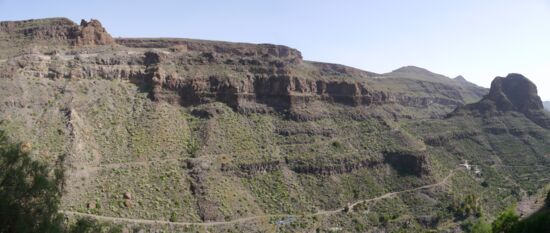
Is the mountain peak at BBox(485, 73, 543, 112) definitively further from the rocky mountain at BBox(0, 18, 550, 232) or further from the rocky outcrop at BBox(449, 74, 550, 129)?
the rocky mountain at BBox(0, 18, 550, 232)

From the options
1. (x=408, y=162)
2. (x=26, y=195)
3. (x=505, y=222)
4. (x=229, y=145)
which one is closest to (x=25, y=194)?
(x=26, y=195)

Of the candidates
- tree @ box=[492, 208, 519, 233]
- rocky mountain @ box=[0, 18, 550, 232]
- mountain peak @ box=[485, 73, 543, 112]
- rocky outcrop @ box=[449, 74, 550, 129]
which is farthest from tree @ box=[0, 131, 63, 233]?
mountain peak @ box=[485, 73, 543, 112]

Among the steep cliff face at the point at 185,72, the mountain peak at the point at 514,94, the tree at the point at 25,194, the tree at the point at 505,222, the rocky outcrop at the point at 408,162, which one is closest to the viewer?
the tree at the point at 25,194

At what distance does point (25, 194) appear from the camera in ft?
73.6

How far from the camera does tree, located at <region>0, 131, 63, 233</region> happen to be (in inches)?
836

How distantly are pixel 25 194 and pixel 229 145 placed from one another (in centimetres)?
6389

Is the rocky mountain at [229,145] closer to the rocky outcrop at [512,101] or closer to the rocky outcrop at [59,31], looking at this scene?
the rocky outcrop at [59,31]

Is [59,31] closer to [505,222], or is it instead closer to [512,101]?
[505,222]

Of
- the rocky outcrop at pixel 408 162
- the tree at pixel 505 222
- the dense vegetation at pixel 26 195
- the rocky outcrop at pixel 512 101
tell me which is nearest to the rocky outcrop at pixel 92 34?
the rocky outcrop at pixel 408 162

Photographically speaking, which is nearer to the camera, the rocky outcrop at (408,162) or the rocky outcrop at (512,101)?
the rocky outcrop at (408,162)

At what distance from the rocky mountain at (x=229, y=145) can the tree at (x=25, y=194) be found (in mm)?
32900

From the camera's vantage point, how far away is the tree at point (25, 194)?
836 inches

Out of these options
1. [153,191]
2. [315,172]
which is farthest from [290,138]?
[153,191]

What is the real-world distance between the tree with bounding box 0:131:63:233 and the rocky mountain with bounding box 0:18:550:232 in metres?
32.9
